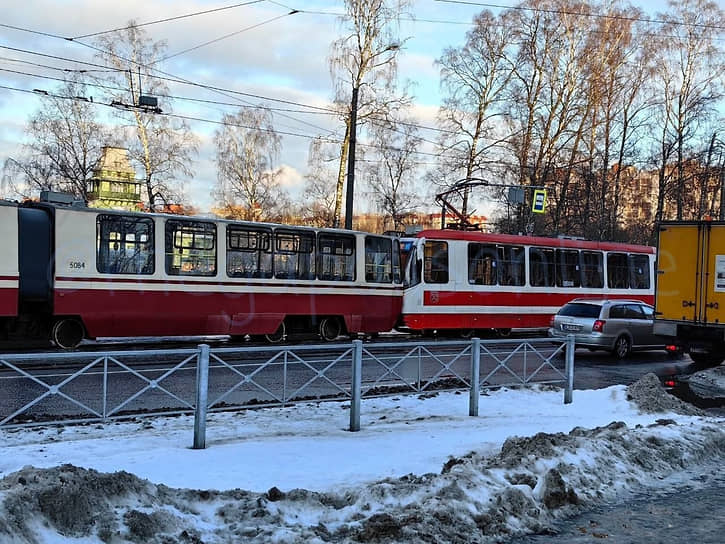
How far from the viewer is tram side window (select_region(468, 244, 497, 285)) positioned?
2270 cm

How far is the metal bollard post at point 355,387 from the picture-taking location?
832 centimetres

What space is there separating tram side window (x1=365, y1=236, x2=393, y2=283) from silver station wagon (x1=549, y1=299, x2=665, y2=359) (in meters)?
4.92

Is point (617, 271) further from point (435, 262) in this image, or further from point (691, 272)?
point (691, 272)

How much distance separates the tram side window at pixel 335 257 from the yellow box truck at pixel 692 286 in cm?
792

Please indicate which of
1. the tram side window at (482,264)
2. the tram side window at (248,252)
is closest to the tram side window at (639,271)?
the tram side window at (482,264)

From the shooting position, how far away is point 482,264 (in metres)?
23.0

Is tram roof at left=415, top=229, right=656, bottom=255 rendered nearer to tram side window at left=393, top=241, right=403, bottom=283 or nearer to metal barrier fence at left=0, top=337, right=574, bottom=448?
tram side window at left=393, top=241, right=403, bottom=283

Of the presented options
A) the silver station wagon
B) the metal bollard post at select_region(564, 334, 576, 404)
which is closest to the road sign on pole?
the silver station wagon

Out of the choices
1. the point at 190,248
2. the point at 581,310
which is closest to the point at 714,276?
the point at 581,310

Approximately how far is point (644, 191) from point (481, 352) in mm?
40436

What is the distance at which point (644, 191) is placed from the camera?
4647 centimetres

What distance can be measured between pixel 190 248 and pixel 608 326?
10.7 metres

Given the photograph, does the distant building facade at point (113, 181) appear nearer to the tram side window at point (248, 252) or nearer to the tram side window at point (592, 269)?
the tram side window at point (248, 252)

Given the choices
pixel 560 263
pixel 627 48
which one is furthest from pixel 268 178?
pixel 560 263
